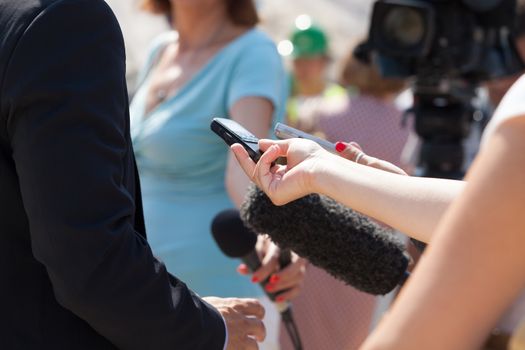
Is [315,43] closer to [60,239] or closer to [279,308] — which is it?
[279,308]

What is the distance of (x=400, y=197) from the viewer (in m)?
1.32

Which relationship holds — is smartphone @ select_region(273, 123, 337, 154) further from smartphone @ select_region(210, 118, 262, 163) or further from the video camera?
the video camera

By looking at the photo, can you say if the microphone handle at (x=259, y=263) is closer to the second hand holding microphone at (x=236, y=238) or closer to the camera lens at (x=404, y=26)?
the second hand holding microphone at (x=236, y=238)

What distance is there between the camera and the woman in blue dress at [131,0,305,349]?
7.97 ft

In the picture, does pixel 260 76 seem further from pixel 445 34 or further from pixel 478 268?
pixel 478 268

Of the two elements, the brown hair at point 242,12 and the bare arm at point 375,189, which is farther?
the brown hair at point 242,12

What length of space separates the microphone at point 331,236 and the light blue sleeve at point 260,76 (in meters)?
0.69

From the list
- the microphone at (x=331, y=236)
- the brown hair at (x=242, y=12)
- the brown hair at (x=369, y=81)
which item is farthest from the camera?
the brown hair at (x=369, y=81)

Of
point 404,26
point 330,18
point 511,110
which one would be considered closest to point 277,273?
point 511,110

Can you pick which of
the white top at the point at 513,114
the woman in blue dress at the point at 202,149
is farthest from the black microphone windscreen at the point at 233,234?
the white top at the point at 513,114

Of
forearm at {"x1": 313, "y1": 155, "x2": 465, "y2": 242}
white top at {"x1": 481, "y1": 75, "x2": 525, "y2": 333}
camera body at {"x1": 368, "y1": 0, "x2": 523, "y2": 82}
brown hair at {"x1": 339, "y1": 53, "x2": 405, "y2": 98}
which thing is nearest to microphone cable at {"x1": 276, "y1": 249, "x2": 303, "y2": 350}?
forearm at {"x1": 313, "y1": 155, "x2": 465, "y2": 242}

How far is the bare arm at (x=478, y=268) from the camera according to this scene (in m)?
0.91

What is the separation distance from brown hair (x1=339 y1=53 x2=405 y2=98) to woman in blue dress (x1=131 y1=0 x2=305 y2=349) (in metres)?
1.34

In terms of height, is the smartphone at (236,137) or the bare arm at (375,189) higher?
the bare arm at (375,189)
